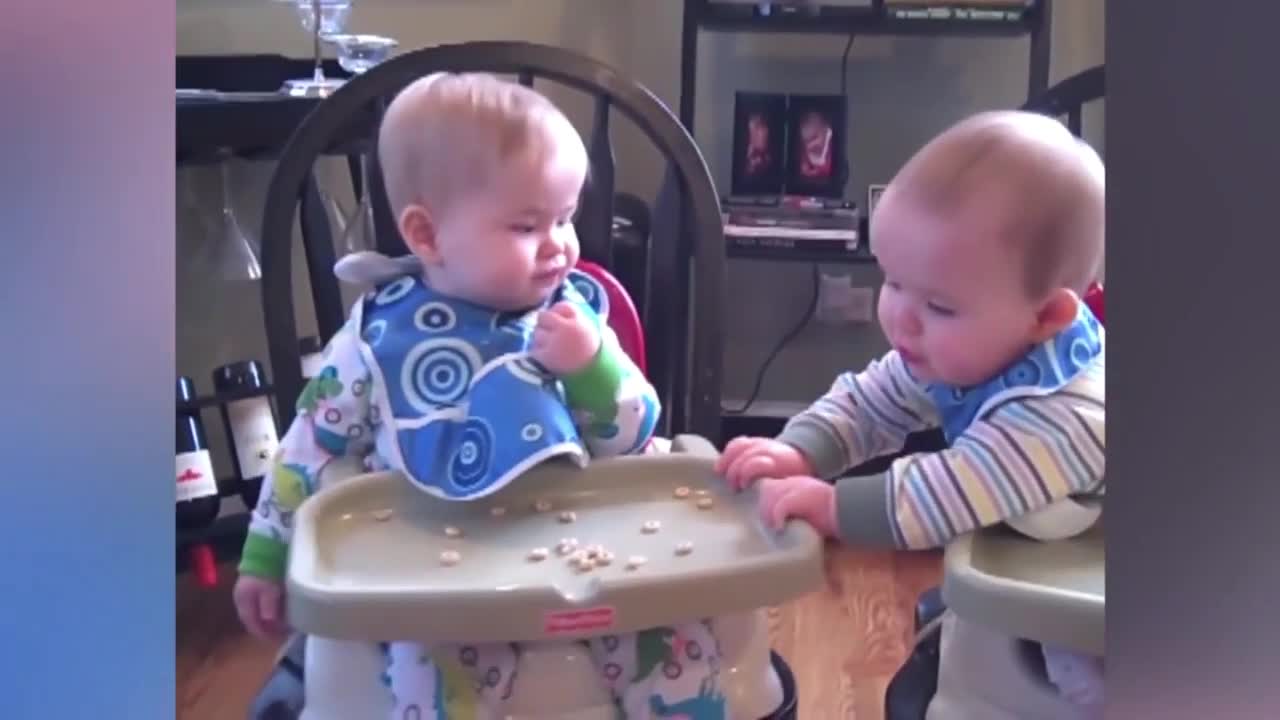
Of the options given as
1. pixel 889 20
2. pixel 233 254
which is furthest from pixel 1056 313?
pixel 233 254

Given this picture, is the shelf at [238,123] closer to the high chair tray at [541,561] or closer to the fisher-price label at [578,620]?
the high chair tray at [541,561]

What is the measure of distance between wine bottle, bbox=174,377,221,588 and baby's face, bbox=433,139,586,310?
40.0 inches

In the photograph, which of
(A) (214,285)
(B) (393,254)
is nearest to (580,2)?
(A) (214,285)

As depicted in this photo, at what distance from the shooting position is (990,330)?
0.95 meters

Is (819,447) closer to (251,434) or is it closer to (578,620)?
(578,620)

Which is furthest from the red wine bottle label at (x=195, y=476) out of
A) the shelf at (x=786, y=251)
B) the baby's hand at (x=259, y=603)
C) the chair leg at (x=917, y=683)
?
the chair leg at (x=917, y=683)

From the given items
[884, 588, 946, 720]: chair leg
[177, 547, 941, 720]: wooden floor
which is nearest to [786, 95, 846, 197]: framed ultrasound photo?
[177, 547, 941, 720]: wooden floor

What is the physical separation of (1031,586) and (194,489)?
1518 mm

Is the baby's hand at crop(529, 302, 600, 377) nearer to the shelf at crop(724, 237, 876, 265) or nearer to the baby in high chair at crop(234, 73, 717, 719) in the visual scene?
the baby in high chair at crop(234, 73, 717, 719)

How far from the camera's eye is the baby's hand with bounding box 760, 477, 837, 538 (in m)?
0.95

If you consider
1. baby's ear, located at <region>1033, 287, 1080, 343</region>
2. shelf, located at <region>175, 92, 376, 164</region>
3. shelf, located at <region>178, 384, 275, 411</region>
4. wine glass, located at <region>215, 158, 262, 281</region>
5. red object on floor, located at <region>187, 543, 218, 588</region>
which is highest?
shelf, located at <region>175, 92, 376, 164</region>
